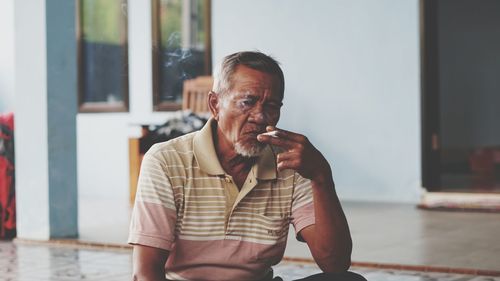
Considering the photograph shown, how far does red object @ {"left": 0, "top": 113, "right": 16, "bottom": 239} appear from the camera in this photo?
6.02 meters

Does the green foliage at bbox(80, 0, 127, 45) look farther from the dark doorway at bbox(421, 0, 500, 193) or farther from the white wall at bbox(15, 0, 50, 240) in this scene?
the dark doorway at bbox(421, 0, 500, 193)

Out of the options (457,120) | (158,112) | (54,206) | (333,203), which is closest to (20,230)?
(54,206)

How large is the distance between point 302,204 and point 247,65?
16.3 inches

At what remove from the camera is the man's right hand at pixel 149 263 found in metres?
2.25

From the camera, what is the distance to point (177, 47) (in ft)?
29.2

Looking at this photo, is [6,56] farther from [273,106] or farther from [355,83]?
[273,106]

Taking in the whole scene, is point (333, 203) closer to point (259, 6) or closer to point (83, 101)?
point (259, 6)

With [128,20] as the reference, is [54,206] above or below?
below

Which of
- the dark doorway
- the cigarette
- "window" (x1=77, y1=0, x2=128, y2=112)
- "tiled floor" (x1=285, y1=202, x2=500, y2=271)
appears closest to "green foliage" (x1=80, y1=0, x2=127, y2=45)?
"window" (x1=77, y1=0, x2=128, y2=112)

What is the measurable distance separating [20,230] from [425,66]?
364 cm

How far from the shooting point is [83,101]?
941 centimetres

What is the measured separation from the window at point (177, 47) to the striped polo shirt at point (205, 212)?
6.37m

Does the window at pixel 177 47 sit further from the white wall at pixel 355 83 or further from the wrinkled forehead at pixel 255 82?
the wrinkled forehead at pixel 255 82

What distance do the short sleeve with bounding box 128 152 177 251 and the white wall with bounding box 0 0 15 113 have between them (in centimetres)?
798
